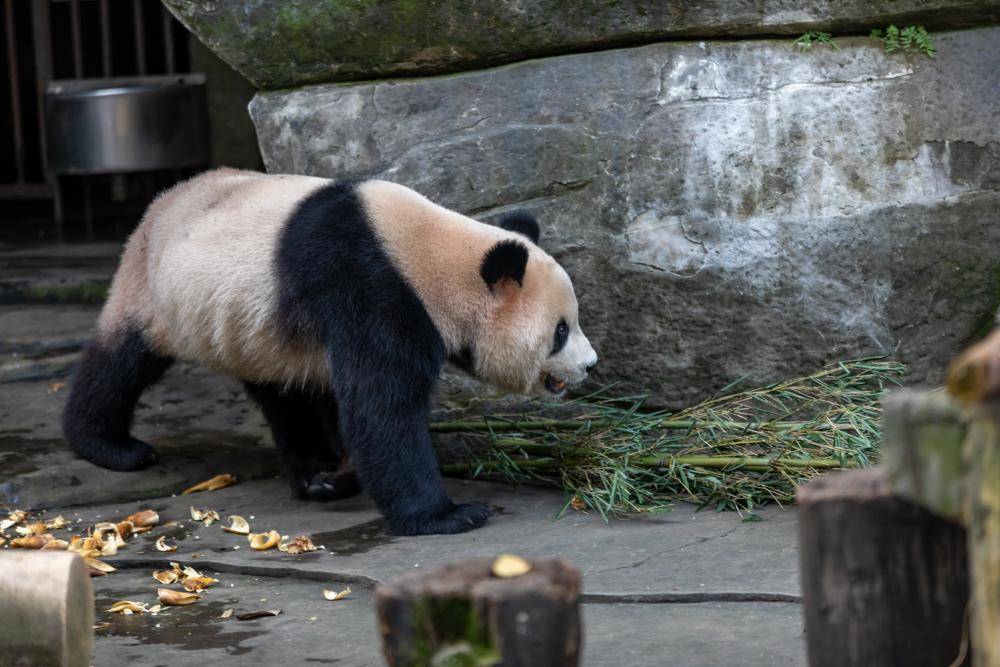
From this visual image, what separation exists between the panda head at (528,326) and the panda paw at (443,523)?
0.51 metres

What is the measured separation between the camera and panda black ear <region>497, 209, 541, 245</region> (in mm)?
5109

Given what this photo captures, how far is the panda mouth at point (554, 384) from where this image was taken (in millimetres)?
5039

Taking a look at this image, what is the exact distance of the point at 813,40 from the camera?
5273 millimetres

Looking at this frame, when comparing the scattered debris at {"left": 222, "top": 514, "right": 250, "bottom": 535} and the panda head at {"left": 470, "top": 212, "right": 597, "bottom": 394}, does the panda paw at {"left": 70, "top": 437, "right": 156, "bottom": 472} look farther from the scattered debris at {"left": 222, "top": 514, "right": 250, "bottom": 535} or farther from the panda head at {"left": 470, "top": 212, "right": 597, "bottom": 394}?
the panda head at {"left": 470, "top": 212, "right": 597, "bottom": 394}

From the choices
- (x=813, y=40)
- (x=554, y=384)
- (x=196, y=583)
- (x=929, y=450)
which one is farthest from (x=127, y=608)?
(x=813, y=40)

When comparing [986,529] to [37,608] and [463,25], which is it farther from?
[463,25]

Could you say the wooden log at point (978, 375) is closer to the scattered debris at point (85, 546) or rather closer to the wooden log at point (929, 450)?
the wooden log at point (929, 450)

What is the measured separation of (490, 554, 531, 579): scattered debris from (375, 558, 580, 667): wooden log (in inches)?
0.6

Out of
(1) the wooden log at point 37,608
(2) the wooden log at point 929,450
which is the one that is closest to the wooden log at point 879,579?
(2) the wooden log at point 929,450

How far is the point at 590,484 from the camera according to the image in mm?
5020

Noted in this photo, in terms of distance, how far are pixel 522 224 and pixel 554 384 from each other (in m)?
0.62

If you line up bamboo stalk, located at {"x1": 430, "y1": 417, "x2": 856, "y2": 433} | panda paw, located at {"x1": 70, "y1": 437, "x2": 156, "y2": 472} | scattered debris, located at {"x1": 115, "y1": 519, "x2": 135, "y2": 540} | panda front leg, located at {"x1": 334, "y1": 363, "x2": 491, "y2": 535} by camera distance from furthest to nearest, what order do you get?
1. panda paw, located at {"x1": 70, "y1": 437, "x2": 156, "y2": 472}
2. bamboo stalk, located at {"x1": 430, "y1": 417, "x2": 856, "y2": 433}
3. scattered debris, located at {"x1": 115, "y1": 519, "x2": 135, "y2": 540}
4. panda front leg, located at {"x1": 334, "y1": 363, "x2": 491, "y2": 535}

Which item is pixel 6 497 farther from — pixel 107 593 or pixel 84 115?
pixel 84 115

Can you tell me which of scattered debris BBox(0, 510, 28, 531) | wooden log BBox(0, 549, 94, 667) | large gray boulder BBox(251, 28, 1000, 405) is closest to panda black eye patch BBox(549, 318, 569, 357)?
large gray boulder BBox(251, 28, 1000, 405)
